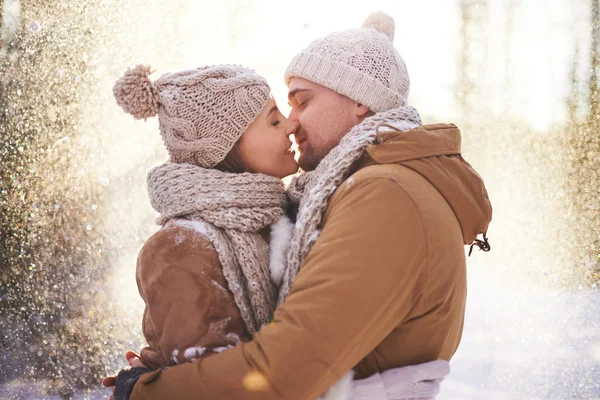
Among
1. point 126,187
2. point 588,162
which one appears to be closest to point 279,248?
point 126,187

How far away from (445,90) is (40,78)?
10.5 ft

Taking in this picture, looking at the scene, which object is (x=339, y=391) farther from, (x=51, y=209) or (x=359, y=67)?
(x=51, y=209)

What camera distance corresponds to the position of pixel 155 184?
1.83 metres

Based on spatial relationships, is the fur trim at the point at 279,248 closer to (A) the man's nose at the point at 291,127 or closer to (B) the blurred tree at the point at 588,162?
(A) the man's nose at the point at 291,127

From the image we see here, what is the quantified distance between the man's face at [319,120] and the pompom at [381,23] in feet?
1.34

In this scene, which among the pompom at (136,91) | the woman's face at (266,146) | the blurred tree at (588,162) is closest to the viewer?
the pompom at (136,91)

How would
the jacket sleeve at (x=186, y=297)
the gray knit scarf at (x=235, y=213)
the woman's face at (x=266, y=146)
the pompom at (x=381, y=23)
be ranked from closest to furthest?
the jacket sleeve at (x=186, y=297)
the gray knit scarf at (x=235, y=213)
the woman's face at (x=266, y=146)
the pompom at (x=381, y=23)

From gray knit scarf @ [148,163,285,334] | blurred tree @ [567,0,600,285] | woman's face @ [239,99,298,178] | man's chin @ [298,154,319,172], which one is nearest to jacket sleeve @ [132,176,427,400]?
gray knit scarf @ [148,163,285,334]

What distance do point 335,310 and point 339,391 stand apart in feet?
0.75

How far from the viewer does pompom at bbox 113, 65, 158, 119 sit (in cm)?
180

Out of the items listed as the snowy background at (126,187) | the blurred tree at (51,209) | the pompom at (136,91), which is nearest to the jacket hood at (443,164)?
the pompom at (136,91)

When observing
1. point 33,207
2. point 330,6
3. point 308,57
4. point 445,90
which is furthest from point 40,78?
point 445,90

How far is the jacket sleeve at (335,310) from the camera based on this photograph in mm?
1279

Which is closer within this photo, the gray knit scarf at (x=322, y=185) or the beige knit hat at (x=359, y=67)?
the gray knit scarf at (x=322, y=185)
